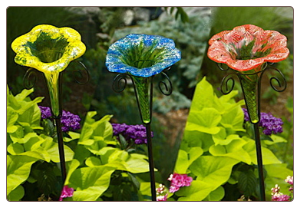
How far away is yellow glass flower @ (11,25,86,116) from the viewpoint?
2902mm

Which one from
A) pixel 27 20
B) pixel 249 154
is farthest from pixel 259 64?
pixel 27 20

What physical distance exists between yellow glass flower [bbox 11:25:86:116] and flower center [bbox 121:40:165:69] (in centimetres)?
24

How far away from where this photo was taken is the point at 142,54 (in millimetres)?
2953

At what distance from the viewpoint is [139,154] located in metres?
3.38

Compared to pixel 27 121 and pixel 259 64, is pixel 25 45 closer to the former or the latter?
pixel 27 121

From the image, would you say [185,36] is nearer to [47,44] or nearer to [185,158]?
[185,158]

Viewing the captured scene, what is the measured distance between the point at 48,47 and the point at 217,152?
44.6 inches

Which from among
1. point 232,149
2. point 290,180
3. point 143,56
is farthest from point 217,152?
point 143,56

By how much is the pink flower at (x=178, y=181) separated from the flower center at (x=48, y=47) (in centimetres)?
96

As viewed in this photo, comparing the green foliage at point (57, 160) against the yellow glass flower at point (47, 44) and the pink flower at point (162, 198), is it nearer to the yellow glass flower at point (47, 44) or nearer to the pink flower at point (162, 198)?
the pink flower at point (162, 198)

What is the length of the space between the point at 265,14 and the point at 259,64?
33.2 inches

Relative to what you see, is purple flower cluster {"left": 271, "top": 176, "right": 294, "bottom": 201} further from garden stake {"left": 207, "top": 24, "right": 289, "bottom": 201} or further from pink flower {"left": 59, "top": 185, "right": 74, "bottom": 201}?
pink flower {"left": 59, "top": 185, "right": 74, "bottom": 201}

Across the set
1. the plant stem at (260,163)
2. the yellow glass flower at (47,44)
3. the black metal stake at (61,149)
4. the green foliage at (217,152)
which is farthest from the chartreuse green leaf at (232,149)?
the yellow glass flower at (47,44)

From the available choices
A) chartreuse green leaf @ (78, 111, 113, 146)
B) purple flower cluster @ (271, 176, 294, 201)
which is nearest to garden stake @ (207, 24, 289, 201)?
Result: purple flower cluster @ (271, 176, 294, 201)
